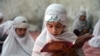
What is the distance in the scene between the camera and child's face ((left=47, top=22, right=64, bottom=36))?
370cm

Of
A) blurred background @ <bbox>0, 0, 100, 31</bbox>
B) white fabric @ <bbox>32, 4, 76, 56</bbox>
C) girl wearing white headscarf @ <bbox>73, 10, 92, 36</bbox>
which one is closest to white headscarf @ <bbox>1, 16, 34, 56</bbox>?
white fabric @ <bbox>32, 4, 76, 56</bbox>

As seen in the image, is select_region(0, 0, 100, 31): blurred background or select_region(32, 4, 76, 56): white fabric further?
select_region(0, 0, 100, 31): blurred background

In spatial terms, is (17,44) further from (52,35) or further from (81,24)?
(81,24)

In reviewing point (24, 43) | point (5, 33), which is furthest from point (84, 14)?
point (24, 43)

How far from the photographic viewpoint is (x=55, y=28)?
12.2ft

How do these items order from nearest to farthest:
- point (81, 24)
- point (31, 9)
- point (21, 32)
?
point (21, 32)
point (81, 24)
point (31, 9)

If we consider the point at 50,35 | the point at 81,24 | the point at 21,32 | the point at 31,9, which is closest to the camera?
the point at 50,35

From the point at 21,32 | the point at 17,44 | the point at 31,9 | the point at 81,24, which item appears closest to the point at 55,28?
the point at 21,32

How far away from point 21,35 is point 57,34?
313 centimetres

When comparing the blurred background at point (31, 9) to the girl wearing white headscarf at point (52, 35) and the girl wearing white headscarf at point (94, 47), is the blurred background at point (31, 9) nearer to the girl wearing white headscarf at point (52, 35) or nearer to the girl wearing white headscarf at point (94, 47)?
the girl wearing white headscarf at point (94, 47)

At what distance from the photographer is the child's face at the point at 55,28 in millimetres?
3695

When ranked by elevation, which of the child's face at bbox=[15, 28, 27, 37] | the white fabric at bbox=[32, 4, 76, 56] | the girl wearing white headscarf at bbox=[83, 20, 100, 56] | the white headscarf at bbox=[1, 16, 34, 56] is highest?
the white fabric at bbox=[32, 4, 76, 56]

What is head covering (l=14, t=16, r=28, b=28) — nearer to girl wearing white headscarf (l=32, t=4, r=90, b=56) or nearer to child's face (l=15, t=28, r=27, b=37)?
child's face (l=15, t=28, r=27, b=37)

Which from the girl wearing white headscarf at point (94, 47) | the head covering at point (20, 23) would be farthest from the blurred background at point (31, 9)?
the head covering at point (20, 23)
